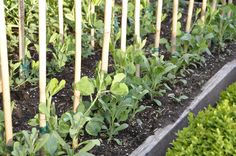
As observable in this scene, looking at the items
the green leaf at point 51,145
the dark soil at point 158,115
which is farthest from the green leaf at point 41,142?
the dark soil at point 158,115

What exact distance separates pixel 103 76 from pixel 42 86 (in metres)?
0.48

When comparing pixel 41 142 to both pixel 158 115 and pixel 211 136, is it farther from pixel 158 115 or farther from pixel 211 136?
pixel 158 115

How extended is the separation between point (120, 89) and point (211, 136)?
0.57 metres

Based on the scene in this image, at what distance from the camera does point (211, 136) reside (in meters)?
2.44

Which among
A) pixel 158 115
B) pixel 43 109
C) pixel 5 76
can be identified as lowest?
pixel 158 115

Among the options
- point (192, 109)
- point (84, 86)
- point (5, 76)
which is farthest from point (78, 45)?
point (192, 109)

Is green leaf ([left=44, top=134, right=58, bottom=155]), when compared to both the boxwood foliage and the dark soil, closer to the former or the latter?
the dark soil

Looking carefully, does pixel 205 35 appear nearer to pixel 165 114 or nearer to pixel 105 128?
pixel 165 114

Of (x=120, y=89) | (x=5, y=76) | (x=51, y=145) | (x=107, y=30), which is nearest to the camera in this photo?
(x=5, y=76)

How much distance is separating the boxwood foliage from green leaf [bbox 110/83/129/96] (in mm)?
382

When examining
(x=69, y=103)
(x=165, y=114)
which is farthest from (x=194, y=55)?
(x=69, y=103)

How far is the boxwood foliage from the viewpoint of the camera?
7.84 feet

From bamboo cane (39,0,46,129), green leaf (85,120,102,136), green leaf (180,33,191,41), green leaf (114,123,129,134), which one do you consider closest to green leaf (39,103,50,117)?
bamboo cane (39,0,46,129)

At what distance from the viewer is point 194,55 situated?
3736mm
